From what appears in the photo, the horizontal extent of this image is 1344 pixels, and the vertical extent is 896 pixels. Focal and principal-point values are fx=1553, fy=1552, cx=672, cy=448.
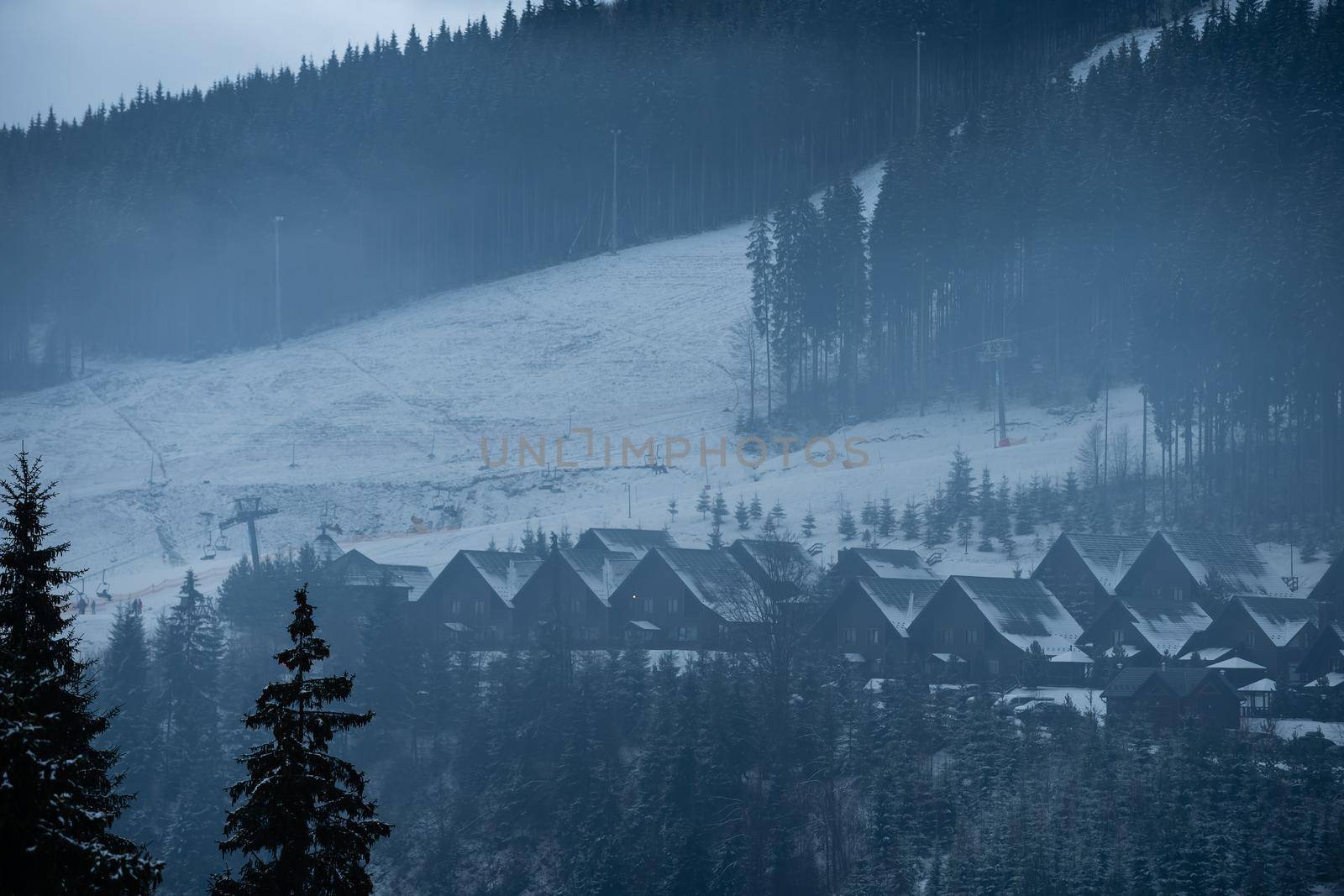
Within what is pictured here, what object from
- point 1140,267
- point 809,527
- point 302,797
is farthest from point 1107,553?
point 302,797

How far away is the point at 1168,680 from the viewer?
43.8 m

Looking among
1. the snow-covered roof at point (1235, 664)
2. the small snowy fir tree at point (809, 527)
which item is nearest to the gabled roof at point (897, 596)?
the snow-covered roof at point (1235, 664)

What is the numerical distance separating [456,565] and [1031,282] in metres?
43.1

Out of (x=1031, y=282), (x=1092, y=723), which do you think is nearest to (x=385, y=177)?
(x=1031, y=282)

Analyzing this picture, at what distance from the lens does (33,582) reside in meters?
17.6

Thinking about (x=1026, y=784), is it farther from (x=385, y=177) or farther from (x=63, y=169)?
(x=63, y=169)

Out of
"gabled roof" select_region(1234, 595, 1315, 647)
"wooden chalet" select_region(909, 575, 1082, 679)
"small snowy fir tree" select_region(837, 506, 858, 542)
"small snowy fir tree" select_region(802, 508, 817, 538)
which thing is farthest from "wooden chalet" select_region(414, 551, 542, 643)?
"gabled roof" select_region(1234, 595, 1315, 647)

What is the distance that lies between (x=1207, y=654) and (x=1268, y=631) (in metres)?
1.96

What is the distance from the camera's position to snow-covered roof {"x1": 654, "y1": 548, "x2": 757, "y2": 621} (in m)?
57.1

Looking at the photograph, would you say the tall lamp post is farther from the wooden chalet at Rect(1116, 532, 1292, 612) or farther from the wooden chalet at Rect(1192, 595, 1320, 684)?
the wooden chalet at Rect(1192, 595, 1320, 684)

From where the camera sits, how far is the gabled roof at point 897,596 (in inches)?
2095

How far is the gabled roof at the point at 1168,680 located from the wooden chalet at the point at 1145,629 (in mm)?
3786

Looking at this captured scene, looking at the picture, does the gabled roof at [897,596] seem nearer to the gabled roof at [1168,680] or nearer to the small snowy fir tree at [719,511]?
the gabled roof at [1168,680]

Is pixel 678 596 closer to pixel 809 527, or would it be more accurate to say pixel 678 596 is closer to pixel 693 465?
pixel 809 527
